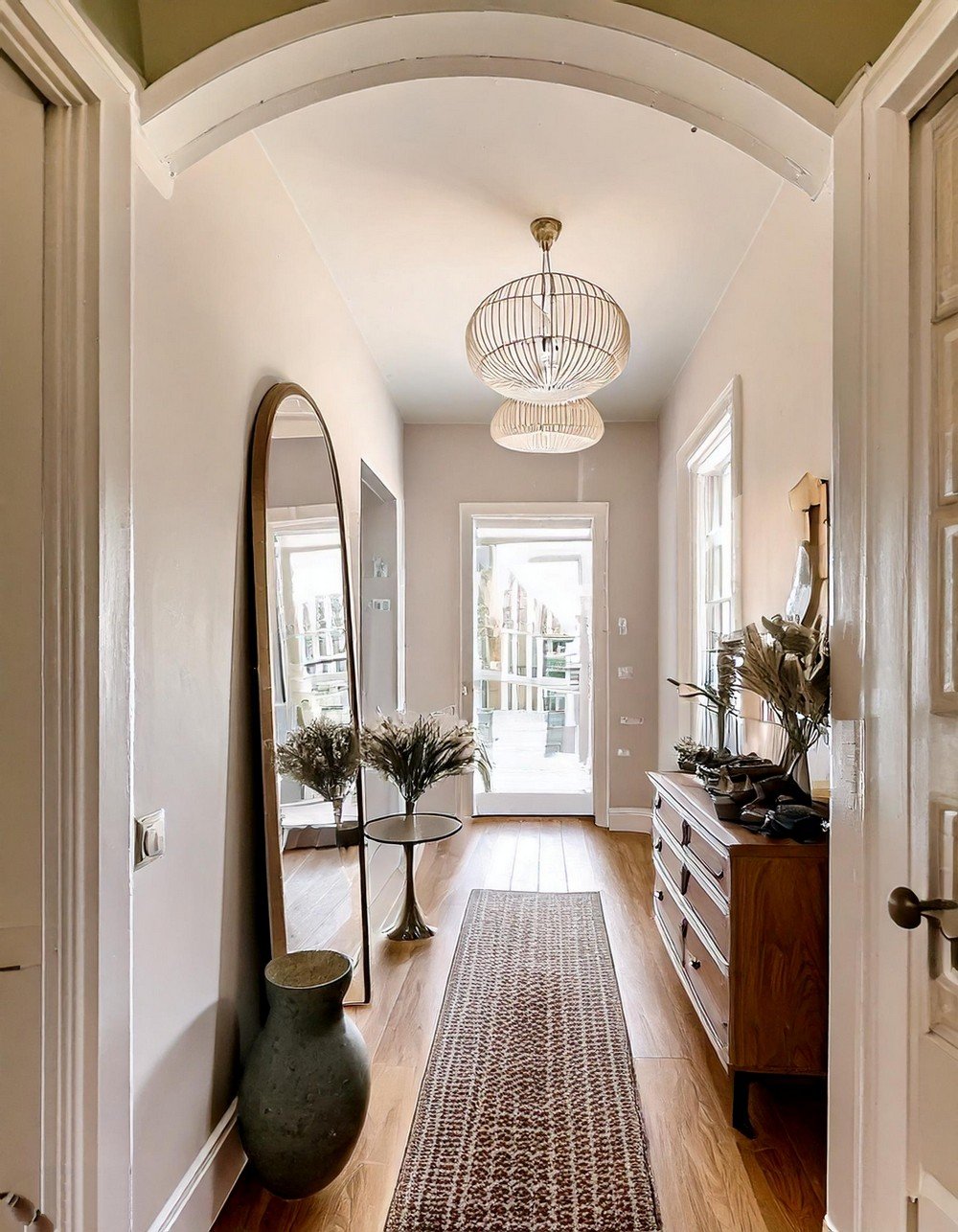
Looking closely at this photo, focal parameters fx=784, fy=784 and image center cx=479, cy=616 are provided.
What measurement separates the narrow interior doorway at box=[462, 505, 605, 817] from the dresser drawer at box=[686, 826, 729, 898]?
302 cm

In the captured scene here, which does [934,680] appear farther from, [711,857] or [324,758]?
[324,758]

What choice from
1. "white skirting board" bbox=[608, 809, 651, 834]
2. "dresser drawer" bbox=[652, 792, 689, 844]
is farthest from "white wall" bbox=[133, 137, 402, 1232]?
"white skirting board" bbox=[608, 809, 651, 834]

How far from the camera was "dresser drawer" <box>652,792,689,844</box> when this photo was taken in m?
2.60

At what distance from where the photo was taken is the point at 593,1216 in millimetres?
1746

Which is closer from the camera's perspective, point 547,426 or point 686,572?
point 547,426

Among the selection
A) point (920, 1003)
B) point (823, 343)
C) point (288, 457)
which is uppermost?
point (823, 343)

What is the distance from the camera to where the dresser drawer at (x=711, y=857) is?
2035 millimetres

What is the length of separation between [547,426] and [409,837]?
6.48 feet

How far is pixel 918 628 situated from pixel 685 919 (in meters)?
1.69

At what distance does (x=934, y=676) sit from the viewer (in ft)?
3.60

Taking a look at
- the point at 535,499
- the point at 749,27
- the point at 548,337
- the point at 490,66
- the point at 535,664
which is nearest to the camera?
the point at 749,27

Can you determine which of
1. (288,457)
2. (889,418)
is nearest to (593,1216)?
(889,418)

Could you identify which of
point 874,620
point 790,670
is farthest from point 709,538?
point 874,620

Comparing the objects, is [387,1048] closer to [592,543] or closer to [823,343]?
[823,343]
